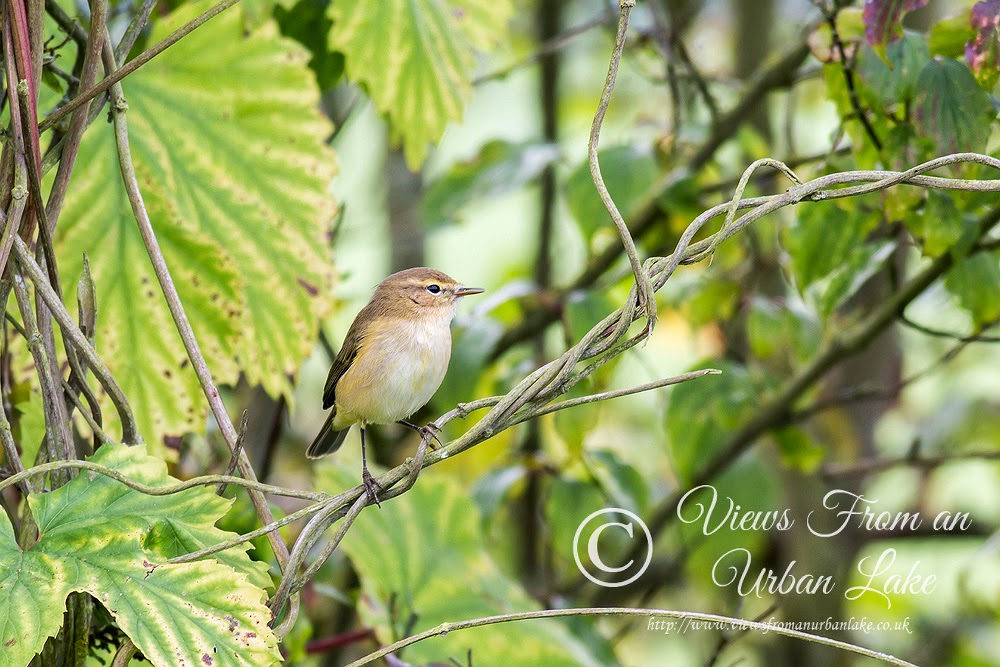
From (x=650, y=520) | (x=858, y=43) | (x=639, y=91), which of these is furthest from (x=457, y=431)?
(x=639, y=91)

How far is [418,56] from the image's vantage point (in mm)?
2359

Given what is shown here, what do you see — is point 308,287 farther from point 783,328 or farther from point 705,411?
point 783,328

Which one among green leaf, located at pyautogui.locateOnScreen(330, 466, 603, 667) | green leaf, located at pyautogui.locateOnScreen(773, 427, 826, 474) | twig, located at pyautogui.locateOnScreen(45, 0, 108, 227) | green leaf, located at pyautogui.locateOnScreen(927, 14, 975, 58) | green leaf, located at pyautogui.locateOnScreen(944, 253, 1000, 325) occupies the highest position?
green leaf, located at pyautogui.locateOnScreen(927, 14, 975, 58)

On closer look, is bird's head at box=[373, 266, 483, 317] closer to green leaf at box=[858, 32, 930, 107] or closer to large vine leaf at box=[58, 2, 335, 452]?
large vine leaf at box=[58, 2, 335, 452]

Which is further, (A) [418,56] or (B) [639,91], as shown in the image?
(B) [639,91]

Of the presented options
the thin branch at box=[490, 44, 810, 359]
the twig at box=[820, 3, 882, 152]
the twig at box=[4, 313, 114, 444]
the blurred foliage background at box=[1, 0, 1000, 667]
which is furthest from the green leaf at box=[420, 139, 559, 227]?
the twig at box=[4, 313, 114, 444]

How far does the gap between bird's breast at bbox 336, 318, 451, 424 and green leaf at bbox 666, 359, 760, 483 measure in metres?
0.85

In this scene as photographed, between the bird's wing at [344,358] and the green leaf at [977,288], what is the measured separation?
1.44 meters

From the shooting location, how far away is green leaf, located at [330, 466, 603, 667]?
8.62ft

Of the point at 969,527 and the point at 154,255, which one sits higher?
the point at 154,255

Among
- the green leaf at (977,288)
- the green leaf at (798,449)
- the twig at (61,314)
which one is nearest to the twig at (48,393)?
the twig at (61,314)

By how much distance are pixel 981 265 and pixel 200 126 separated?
173cm

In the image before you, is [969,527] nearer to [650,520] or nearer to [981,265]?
[650,520]

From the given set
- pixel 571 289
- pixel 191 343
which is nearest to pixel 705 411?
pixel 571 289
